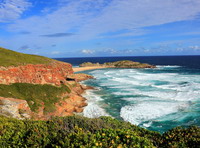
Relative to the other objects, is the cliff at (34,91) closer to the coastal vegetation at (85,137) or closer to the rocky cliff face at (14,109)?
the rocky cliff face at (14,109)

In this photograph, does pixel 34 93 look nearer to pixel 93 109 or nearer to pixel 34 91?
pixel 34 91

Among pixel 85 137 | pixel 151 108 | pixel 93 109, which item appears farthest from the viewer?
pixel 93 109

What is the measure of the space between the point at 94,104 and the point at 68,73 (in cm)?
Answer: 1305

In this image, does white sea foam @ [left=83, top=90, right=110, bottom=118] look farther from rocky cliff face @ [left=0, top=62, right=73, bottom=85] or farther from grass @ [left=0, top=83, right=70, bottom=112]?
rocky cliff face @ [left=0, top=62, right=73, bottom=85]

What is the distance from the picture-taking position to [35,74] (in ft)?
105

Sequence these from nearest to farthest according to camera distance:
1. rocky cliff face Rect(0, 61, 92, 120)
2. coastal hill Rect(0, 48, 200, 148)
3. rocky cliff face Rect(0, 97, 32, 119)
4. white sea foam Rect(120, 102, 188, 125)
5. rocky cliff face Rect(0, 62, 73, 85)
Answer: coastal hill Rect(0, 48, 200, 148)
rocky cliff face Rect(0, 97, 32, 119)
rocky cliff face Rect(0, 61, 92, 120)
white sea foam Rect(120, 102, 188, 125)
rocky cliff face Rect(0, 62, 73, 85)

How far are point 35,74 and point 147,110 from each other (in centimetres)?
2058

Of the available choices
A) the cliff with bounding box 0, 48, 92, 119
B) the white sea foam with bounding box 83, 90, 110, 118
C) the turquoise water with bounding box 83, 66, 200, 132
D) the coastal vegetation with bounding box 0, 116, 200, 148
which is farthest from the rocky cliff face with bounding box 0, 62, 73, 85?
the coastal vegetation with bounding box 0, 116, 200, 148

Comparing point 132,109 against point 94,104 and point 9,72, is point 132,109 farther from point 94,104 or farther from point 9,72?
point 9,72

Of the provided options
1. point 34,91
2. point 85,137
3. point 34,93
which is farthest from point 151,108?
point 85,137

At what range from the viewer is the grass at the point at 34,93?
2544 centimetres

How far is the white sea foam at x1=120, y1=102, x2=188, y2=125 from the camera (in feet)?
85.2

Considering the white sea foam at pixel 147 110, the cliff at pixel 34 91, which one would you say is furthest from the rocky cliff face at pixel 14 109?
the white sea foam at pixel 147 110

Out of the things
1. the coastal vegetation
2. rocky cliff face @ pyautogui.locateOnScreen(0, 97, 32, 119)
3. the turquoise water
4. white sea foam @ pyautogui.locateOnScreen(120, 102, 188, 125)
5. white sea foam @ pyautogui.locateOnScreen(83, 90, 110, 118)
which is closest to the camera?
the coastal vegetation
